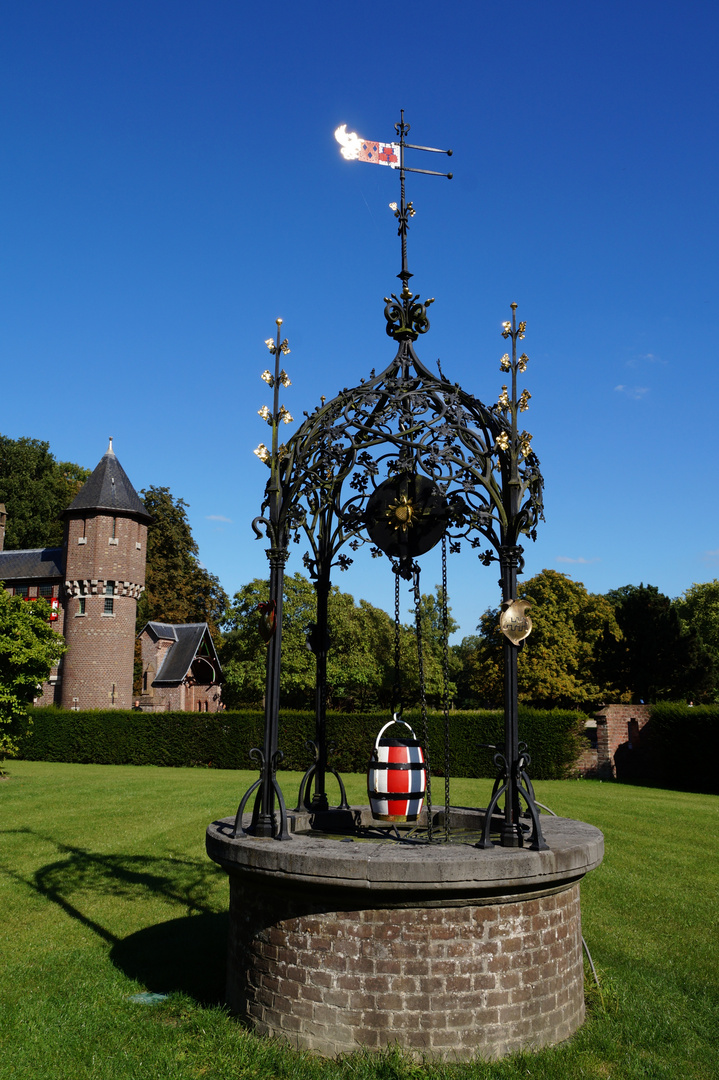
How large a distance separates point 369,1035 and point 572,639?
132ft

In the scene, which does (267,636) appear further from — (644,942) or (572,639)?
(572,639)

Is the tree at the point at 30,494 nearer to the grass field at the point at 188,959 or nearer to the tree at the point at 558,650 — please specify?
the tree at the point at 558,650

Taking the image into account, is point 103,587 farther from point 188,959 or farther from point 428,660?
point 188,959

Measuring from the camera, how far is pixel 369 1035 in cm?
497

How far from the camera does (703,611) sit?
5403 centimetres

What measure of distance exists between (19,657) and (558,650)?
28.5 m

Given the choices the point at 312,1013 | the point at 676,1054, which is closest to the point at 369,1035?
the point at 312,1013

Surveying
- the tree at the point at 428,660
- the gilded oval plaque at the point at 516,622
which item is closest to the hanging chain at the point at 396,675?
the gilded oval plaque at the point at 516,622

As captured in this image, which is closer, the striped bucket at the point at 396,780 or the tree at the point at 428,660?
the striped bucket at the point at 396,780

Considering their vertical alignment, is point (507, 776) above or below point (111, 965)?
above

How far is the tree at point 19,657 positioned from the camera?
78.1 feet

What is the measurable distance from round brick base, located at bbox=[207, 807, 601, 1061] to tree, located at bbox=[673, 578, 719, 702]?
154ft

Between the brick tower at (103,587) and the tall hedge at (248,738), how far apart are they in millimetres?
5741

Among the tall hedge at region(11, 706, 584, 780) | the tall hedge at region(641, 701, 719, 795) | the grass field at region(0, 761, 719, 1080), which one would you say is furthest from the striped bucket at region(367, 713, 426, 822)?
the tall hedge at region(641, 701, 719, 795)
